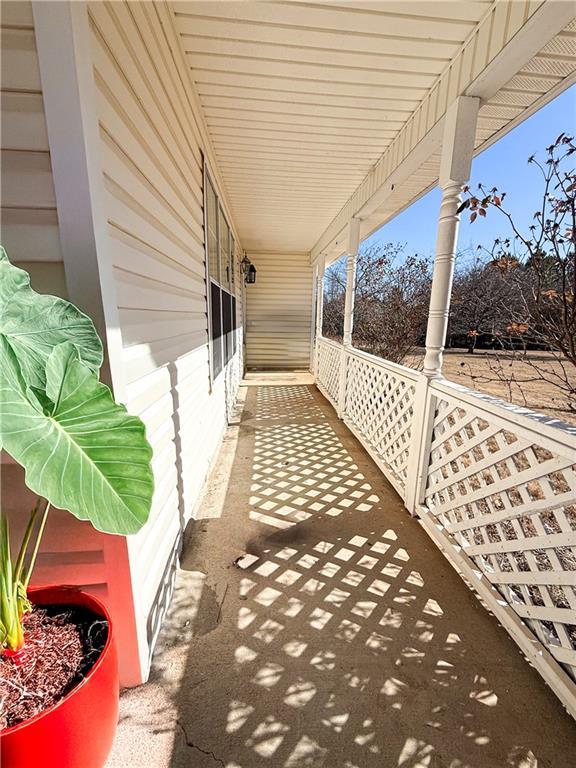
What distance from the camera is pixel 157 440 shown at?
1.54 metres

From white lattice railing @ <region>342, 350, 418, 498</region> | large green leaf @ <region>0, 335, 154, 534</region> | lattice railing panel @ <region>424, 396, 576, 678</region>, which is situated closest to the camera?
large green leaf @ <region>0, 335, 154, 534</region>

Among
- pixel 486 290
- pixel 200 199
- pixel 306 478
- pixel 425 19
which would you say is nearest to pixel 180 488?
pixel 306 478

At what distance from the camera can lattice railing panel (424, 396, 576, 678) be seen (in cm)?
125

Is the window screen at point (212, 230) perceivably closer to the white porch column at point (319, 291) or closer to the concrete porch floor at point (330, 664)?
the concrete porch floor at point (330, 664)

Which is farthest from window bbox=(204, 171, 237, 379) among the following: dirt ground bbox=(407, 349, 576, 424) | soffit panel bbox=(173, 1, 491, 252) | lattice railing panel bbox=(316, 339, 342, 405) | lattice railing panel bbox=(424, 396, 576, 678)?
dirt ground bbox=(407, 349, 576, 424)

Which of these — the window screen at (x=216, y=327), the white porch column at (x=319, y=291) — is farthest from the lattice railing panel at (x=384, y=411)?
the white porch column at (x=319, y=291)

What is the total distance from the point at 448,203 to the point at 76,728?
2.83 meters

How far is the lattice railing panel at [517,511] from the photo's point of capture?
125cm

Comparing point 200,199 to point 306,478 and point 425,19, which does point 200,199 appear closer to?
point 425,19

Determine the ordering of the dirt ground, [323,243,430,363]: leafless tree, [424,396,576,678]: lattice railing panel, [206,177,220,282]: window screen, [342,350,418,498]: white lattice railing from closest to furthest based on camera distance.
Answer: [424,396,576,678]: lattice railing panel < [342,350,418,498]: white lattice railing < [206,177,220,282]: window screen < the dirt ground < [323,243,430,363]: leafless tree

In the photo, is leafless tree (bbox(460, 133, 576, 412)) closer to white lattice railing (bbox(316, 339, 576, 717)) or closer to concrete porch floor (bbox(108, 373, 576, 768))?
white lattice railing (bbox(316, 339, 576, 717))

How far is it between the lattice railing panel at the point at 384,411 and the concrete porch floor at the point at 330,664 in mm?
555

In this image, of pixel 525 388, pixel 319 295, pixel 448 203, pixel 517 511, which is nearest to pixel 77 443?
pixel 517 511

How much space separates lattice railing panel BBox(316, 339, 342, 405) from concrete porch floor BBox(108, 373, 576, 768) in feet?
9.23
